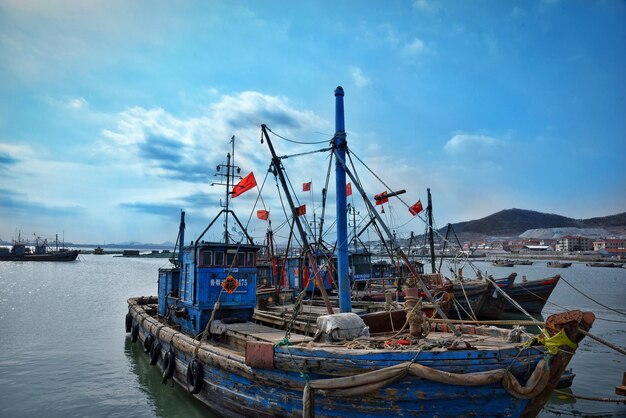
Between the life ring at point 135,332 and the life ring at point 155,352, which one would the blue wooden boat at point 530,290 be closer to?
the life ring at point 155,352

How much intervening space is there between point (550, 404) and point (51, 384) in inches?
616

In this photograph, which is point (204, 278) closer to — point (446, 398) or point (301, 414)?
point (301, 414)

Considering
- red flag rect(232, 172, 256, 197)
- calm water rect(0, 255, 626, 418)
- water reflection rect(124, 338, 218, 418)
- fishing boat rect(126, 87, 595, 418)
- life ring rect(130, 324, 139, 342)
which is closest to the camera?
fishing boat rect(126, 87, 595, 418)

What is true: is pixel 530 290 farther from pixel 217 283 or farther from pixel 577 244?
pixel 577 244

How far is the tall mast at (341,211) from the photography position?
981cm

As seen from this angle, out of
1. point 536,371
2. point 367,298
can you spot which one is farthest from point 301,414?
point 367,298

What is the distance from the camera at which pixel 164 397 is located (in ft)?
39.5

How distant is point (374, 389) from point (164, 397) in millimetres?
8606

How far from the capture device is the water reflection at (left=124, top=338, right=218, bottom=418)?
10727 millimetres

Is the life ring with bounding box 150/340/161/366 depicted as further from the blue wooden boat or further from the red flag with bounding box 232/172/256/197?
the blue wooden boat

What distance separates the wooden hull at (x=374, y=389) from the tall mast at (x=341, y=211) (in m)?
2.70

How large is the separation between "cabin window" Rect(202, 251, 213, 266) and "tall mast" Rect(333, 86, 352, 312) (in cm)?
455

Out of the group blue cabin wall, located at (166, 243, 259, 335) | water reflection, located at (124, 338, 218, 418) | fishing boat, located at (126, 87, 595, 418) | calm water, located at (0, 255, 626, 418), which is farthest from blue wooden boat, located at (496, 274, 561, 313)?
water reflection, located at (124, 338, 218, 418)

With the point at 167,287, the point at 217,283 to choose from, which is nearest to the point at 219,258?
the point at 217,283
